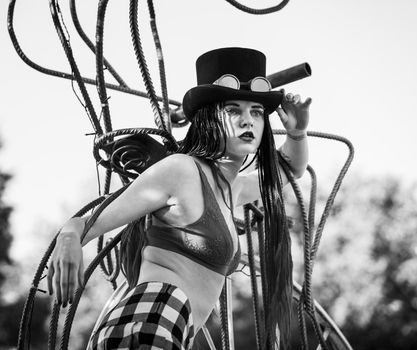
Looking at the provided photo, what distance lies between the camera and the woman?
159 centimetres

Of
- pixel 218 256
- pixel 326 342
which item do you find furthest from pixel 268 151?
pixel 326 342

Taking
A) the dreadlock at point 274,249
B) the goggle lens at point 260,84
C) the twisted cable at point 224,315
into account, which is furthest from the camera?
the twisted cable at point 224,315

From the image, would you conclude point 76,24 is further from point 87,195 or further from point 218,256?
point 87,195

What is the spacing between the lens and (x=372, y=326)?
14.5 meters

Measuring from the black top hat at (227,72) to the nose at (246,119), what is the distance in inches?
1.9

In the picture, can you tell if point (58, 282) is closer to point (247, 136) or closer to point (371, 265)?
point (247, 136)

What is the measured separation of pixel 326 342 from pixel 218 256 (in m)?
0.75

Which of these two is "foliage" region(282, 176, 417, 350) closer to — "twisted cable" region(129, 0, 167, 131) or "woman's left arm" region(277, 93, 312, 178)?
"woman's left arm" region(277, 93, 312, 178)

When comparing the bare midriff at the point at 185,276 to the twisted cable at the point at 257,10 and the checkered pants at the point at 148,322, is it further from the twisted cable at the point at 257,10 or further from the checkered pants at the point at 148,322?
the twisted cable at the point at 257,10

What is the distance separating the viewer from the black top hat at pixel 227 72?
6.24ft

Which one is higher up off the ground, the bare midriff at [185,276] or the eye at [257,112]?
the eye at [257,112]

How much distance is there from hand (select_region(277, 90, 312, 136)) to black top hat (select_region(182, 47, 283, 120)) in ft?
0.25

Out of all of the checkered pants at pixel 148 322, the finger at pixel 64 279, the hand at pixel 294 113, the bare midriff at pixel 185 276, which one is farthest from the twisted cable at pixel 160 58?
the finger at pixel 64 279

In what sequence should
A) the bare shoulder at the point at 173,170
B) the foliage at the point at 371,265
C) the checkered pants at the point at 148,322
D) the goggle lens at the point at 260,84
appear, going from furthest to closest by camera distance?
1. the foliage at the point at 371,265
2. the goggle lens at the point at 260,84
3. the bare shoulder at the point at 173,170
4. the checkered pants at the point at 148,322
